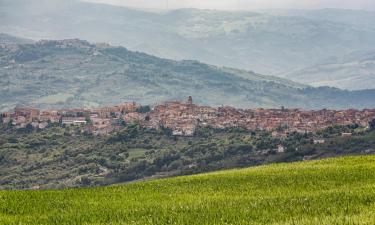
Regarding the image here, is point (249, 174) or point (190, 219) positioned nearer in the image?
point (190, 219)

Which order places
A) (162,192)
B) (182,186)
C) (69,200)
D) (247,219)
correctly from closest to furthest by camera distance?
(247,219), (69,200), (162,192), (182,186)

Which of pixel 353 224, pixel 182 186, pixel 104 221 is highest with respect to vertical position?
pixel 353 224

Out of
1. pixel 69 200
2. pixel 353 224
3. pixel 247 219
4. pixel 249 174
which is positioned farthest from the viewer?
pixel 249 174

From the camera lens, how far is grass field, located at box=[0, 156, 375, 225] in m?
16.3

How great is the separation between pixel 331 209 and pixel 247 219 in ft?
7.99

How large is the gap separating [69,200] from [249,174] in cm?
1166

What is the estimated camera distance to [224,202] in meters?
20.3

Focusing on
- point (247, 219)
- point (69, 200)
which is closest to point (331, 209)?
point (247, 219)

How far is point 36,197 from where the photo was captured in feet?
78.7

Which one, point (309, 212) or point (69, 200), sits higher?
point (309, 212)

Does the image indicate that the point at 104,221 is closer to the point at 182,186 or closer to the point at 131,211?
the point at 131,211

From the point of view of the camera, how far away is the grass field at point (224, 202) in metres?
16.3

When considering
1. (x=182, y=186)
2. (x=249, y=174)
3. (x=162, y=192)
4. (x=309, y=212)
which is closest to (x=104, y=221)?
(x=309, y=212)

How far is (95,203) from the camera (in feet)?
70.9
